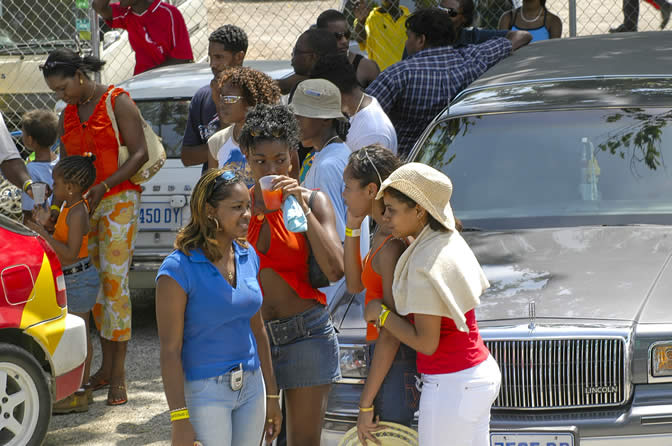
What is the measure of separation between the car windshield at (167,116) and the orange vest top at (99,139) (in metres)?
1.84

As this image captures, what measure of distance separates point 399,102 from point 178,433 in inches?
159

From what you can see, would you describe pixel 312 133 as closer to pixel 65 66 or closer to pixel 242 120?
pixel 242 120

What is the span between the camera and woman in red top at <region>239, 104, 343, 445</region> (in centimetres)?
389

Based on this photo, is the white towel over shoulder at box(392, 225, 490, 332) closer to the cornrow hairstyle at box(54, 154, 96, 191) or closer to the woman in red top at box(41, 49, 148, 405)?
the cornrow hairstyle at box(54, 154, 96, 191)

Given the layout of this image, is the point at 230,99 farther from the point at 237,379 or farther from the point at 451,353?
the point at 451,353

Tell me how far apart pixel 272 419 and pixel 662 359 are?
60.4 inches

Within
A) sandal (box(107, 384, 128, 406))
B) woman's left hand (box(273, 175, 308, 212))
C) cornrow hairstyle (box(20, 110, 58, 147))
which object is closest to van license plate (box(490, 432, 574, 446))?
woman's left hand (box(273, 175, 308, 212))

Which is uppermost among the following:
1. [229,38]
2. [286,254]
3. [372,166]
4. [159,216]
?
[372,166]

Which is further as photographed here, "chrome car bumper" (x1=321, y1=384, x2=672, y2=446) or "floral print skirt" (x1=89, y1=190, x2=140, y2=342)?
"floral print skirt" (x1=89, y1=190, x2=140, y2=342)

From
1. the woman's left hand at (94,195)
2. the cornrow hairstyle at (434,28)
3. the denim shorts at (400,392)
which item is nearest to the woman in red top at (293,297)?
the denim shorts at (400,392)

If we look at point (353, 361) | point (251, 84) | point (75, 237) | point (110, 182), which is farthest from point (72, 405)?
point (353, 361)

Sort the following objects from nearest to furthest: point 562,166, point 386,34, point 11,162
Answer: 1. point 562,166
2. point 11,162
3. point 386,34

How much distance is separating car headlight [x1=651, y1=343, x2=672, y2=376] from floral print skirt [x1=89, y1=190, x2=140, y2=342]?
3674 millimetres

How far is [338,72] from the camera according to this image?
600 centimetres
